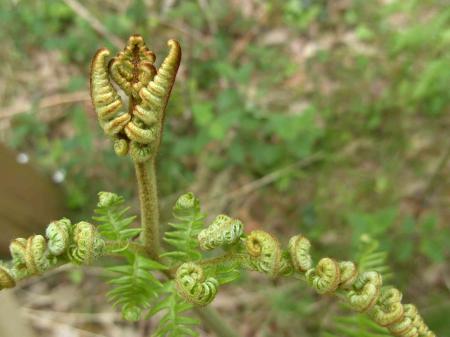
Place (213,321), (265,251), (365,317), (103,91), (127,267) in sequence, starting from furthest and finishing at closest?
(365,317), (213,321), (127,267), (265,251), (103,91)

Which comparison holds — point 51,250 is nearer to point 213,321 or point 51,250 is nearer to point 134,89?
point 134,89

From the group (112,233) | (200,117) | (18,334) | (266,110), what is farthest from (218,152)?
(112,233)

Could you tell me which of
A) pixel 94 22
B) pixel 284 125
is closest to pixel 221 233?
pixel 284 125

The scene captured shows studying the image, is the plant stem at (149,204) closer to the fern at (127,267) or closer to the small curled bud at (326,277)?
the fern at (127,267)

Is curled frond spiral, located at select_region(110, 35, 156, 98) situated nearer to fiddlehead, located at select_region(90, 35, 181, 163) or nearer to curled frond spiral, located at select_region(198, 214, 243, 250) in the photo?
fiddlehead, located at select_region(90, 35, 181, 163)

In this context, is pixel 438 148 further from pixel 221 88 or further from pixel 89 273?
pixel 89 273
